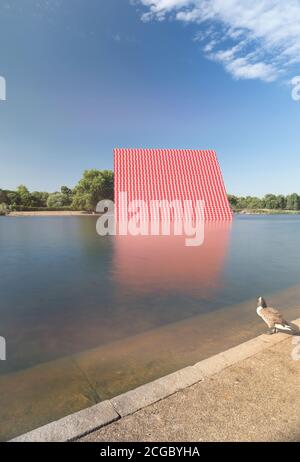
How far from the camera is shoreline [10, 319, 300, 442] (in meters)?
1.67

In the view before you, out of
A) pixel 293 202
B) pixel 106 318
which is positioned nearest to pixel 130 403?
pixel 106 318

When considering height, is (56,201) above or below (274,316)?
above

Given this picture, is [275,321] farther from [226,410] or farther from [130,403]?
[130,403]

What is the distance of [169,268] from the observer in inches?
295

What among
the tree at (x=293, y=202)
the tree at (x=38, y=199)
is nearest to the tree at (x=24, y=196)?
the tree at (x=38, y=199)

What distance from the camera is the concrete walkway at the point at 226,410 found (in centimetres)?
164

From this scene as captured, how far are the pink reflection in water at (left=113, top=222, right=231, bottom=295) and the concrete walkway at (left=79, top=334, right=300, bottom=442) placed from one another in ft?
10.5

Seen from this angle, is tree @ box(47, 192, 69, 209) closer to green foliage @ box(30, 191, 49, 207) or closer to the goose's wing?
green foliage @ box(30, 191, 49, 207)

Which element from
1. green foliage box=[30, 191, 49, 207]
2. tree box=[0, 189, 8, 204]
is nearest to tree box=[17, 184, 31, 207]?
green foliage box=[30, 191, 49, 207]

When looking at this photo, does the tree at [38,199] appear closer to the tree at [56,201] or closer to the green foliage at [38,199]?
the green foliage at [38,199]

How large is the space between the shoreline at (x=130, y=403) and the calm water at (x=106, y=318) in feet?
1.63

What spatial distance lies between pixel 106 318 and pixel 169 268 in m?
3.54

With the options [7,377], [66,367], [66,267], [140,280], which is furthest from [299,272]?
[7,377]
